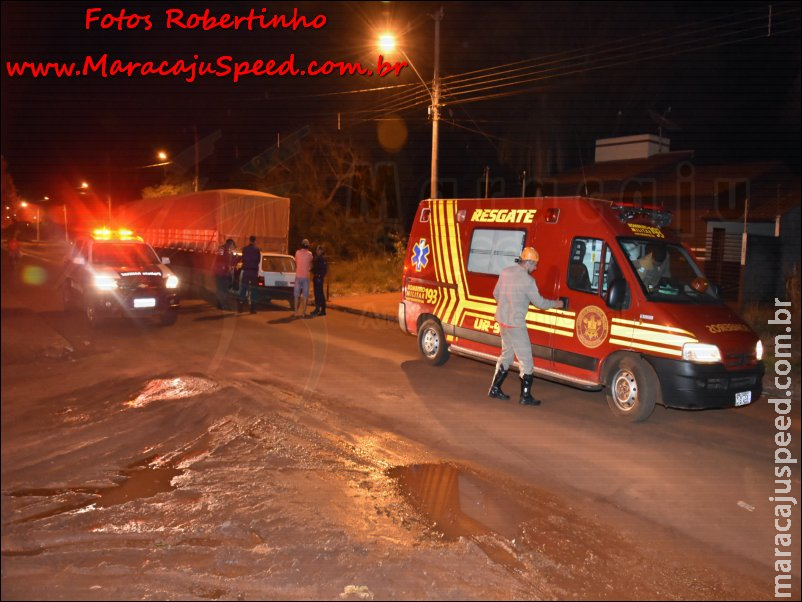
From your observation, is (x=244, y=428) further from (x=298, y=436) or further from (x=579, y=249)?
(x=579, y=249)

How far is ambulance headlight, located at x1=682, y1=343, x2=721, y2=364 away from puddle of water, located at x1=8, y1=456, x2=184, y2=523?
529cm

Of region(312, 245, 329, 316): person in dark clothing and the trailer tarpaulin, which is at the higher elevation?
the trailer tarpaulin

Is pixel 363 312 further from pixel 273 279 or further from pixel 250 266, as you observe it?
pixel 250 266

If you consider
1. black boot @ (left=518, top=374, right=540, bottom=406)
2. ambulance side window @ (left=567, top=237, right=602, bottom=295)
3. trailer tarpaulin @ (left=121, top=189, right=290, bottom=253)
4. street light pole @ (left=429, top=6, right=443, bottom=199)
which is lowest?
black boot @ (left=518, top=374, right=540, bottom=406)

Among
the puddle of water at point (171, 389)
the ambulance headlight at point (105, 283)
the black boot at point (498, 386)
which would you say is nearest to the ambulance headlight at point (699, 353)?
the black boot at point (498, 386)

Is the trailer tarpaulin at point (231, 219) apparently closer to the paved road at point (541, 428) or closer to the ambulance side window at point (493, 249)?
the paved road at point (541, 428)

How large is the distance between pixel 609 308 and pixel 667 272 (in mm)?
959

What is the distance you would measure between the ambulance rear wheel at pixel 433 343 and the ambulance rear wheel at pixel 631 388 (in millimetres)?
3255

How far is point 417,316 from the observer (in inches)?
457

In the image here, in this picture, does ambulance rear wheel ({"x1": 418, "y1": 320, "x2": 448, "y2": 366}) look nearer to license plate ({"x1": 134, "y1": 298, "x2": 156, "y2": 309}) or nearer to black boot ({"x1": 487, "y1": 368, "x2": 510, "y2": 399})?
black boot ({"x1": 487, "y1": 368, "x2": 510, "y2": 399})

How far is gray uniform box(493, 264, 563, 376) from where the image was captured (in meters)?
8.38

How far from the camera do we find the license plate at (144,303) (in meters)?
14.2

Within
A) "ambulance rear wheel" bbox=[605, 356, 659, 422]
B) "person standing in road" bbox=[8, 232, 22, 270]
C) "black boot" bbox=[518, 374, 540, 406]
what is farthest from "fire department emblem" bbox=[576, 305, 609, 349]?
"person standing in road" bbox=[8, 232, 22, 270]

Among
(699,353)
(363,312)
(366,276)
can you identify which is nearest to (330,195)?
(366,276)
